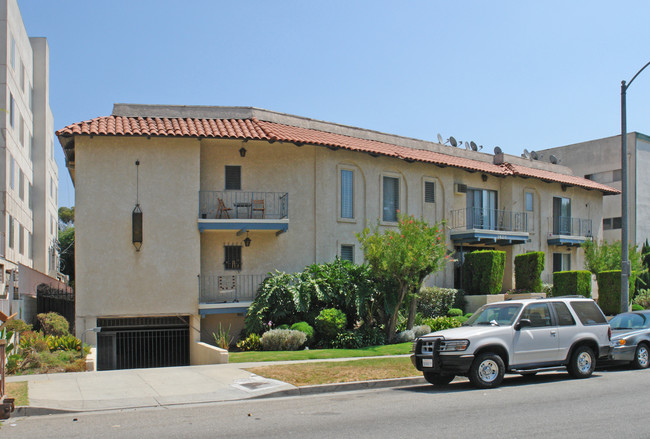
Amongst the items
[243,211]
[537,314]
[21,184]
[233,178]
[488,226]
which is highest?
[21,184]

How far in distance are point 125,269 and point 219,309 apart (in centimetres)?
337

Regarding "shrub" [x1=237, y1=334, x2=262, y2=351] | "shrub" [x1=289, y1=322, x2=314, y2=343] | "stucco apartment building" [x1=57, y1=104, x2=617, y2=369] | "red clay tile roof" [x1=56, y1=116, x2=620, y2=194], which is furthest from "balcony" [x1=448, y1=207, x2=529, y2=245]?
"shrub" [x1=237, y1=334, x2=262, y2=351]

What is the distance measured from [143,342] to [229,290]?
3392 mm

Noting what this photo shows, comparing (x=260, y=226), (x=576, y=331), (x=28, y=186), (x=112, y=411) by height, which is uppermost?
(x=28, y=186)

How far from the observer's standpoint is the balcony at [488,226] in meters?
29.3

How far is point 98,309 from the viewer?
2186 centimetres

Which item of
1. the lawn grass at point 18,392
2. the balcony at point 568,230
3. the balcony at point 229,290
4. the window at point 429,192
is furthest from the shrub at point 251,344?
the balcony at point 568,230

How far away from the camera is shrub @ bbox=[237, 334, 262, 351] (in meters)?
20.7

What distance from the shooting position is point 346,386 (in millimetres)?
13609

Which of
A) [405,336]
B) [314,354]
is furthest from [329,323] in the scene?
[405,336]

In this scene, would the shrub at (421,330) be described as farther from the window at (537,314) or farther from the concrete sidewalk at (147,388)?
the window at (537,314)

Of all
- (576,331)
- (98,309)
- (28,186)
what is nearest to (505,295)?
(576,331)

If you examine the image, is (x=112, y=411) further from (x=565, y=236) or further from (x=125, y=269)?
(x=565, y=236)

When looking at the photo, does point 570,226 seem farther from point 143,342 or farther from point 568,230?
point 143,342
